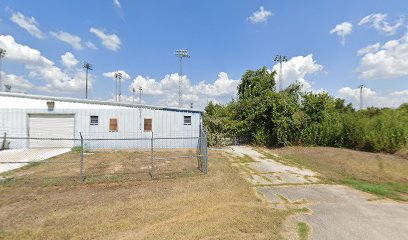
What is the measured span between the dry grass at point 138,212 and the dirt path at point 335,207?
0.77 meters

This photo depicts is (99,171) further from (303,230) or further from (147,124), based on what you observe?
(303,230)

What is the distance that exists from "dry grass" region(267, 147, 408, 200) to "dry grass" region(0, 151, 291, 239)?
420cm

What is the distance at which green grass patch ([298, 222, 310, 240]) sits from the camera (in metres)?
4.03

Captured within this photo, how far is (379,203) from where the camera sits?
19.2 feet

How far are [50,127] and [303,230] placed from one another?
650 inches

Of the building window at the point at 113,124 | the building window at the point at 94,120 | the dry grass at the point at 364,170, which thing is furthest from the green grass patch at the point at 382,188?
the building window at the point at 94,120

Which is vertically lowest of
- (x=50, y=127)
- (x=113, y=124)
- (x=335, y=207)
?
(x=335, y=207)

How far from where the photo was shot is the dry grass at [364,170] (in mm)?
7191

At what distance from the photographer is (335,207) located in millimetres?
5559

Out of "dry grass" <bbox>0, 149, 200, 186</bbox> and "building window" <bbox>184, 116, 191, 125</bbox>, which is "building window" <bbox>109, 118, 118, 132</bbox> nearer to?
"dry grass" <bbox>0, 149, 200, 186</bbox>

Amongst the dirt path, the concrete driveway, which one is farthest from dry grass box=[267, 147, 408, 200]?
the concrete driveway

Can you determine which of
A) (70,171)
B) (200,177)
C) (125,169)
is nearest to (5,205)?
(70,171)

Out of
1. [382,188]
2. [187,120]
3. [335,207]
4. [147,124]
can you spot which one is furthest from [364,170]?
[147,124]

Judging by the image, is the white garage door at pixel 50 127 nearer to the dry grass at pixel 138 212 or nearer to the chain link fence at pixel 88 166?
the chain link fence at pixel 88 166
